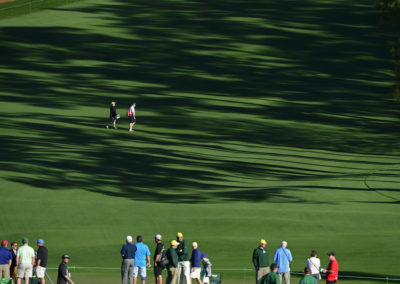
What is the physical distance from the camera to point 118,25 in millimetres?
76688

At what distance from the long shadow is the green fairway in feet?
0.45

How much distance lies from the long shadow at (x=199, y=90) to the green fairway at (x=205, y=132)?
138 mm

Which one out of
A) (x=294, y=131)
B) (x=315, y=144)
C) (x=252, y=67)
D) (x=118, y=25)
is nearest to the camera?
(x=315, y=144)

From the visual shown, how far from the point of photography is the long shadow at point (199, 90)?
131 ft

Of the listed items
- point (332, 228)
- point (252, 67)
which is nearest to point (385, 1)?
point (332, 228)

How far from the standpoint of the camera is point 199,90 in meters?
61.7

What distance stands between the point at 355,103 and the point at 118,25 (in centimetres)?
2495

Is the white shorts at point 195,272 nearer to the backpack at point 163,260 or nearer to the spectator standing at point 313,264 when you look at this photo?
the backpack at point 163,260

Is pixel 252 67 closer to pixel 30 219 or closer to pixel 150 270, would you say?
pixel 30 219

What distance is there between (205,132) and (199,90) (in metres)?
11.0

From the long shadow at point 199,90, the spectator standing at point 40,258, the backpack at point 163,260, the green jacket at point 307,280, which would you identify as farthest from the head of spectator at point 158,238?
the long shadow at point 199,90

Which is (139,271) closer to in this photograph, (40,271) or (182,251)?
(182,251)

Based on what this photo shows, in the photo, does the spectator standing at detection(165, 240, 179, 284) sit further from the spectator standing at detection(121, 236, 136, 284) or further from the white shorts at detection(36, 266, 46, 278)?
the white shorts at detection(36, 266, 46, 278)

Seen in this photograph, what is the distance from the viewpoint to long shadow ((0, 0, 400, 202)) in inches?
1575
